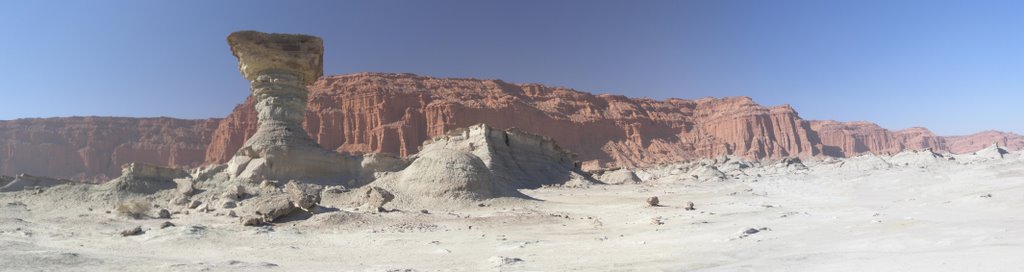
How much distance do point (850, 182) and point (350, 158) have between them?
69.0 ft

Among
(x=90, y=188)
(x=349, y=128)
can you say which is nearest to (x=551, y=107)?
(x=349, y=128)

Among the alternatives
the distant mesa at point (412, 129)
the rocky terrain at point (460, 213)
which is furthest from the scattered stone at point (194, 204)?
the distant mesa at point (412, 129)

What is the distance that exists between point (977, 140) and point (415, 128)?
202 m

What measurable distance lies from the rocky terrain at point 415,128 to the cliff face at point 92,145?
181 mm

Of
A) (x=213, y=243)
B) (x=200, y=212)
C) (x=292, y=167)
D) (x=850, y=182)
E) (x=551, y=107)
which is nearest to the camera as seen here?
(x=213, y=243)

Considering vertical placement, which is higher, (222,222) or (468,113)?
(468,113)

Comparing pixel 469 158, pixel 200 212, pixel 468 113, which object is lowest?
pixel 200 212

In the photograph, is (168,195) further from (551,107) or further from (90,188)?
(551,107)

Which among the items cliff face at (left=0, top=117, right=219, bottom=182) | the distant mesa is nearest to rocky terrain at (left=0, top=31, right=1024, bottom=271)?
the distant mesa

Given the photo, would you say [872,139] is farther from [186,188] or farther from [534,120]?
[186,188]

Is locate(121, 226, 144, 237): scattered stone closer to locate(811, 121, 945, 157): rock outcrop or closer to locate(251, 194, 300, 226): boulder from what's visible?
locate(251, 194, 300, 226): boulder

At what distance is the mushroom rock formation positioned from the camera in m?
24.0

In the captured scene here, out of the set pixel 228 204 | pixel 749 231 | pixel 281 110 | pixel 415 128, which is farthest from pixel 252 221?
pixel 415 128

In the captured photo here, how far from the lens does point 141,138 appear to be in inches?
4252
